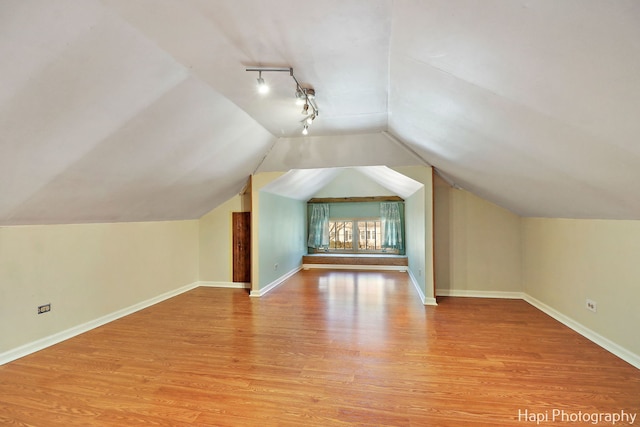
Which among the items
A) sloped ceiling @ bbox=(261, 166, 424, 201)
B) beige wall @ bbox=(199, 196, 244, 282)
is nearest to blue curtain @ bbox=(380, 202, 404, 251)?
sloped ceiling @ bbox=(261, 166, 424, 201)

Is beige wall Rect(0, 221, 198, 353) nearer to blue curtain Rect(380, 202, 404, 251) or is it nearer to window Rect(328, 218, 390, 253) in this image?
window Rect(328, 218, 390, 253)

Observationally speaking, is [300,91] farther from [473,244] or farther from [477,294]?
[477,294]

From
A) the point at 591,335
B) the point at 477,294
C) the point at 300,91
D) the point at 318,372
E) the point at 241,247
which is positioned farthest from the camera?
the point at 241,247

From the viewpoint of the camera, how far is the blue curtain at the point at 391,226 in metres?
7.59

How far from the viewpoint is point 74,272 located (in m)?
3.26

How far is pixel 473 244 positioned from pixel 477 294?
2.71ft

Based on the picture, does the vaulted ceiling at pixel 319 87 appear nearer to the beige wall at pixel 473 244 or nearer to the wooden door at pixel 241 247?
the beige wall at pixel 473 244

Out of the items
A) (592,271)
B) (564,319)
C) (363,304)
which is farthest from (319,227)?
(592,271)

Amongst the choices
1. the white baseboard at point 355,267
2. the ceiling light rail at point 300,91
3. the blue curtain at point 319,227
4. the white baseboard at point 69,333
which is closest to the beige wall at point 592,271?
the ceiling light rail at point 300,91

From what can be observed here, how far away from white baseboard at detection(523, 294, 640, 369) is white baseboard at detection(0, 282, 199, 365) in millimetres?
5525

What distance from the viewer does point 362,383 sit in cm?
224

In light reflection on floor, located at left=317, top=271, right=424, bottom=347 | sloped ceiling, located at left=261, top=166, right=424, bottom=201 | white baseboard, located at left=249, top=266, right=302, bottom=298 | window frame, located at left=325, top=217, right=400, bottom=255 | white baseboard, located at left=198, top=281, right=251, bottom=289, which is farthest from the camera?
window frame, located at left=325, top=217, right=400, bottom=255

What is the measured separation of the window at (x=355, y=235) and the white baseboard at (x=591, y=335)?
13.5 feet

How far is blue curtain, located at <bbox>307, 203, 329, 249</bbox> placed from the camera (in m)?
7.96
